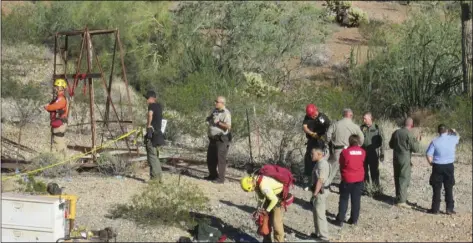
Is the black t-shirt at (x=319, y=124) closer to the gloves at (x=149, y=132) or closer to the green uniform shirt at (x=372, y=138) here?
the green uniform shirt at (x=372, y=138)

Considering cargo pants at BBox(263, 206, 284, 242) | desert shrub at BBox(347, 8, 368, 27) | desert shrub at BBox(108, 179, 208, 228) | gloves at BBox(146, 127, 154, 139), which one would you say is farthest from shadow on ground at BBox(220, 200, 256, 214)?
desert shrub at BBox(347, 8, 368, 27)

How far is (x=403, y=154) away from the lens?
12977 millimetres

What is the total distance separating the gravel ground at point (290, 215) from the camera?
1113 centimetres

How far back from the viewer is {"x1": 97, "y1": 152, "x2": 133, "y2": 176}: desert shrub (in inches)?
548

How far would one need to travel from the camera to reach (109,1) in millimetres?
35531

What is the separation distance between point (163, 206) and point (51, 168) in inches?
124

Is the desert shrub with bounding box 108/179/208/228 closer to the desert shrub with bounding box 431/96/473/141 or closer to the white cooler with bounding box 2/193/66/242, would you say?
the white cooler with bounding box 2/193/66/242

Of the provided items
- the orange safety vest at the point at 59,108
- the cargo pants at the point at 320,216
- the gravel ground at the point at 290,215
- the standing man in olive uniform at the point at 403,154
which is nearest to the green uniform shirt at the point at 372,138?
the standing man in olive uniform at the point at 403,154

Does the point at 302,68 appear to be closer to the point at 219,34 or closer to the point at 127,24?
the point at 219,34

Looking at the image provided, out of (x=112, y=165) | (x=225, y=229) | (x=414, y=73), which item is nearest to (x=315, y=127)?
(x=225, y=229)

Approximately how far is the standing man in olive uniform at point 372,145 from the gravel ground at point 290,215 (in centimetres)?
45

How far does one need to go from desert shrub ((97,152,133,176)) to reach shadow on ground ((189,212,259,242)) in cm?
284

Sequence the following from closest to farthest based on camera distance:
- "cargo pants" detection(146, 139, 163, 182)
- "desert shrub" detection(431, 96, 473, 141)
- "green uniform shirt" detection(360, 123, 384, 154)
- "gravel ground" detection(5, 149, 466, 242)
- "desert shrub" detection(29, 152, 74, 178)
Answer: "gravel ground" detection(5, 149, 466, 242)
"cargo pants" detection(146, 139, 163, 182)
"green uniform shirt" detection(360, 123, 384, 154)
"desert shrub" detection(29, 152, 74, 178)
"desert shrub" detection(431, 96, 473, 141)

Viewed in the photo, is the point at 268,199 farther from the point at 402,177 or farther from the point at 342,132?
the point at 402,177
